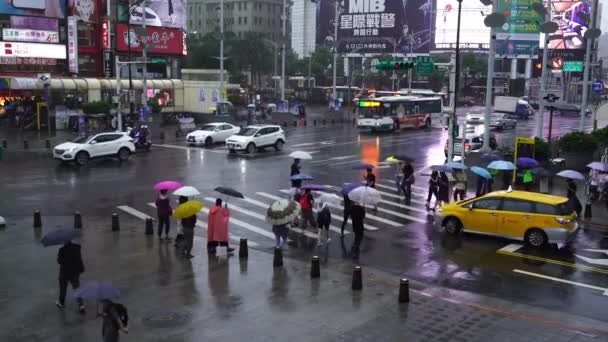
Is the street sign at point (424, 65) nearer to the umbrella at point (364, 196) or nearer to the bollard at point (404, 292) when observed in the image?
the umbrella at point (364, 196)

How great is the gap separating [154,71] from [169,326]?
2361 inches

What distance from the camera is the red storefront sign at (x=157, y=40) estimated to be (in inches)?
2554

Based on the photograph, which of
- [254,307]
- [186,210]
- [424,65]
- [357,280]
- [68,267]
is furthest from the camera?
[424,65]

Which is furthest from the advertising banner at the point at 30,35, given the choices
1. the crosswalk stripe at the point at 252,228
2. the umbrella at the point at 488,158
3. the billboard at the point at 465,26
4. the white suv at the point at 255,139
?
the billboard at the point at 465,26

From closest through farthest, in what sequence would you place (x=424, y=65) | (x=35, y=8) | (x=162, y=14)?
(x=424, y=65)
(x=35, y=8)
(x=162, y=14)

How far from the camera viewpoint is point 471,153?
3006cm

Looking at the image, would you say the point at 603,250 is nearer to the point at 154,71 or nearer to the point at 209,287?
the point at 209,287

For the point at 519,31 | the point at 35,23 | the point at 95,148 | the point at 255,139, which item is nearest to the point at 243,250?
the point at 95,148

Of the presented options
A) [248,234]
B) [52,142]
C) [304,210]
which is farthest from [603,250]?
[52,142]

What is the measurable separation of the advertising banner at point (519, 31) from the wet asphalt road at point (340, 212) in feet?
242

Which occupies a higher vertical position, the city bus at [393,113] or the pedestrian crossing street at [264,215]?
the city bus at [393,113]

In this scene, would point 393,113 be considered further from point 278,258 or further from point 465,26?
point 465,26

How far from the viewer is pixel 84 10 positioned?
59938 mm

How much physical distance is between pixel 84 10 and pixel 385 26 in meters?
67.5
